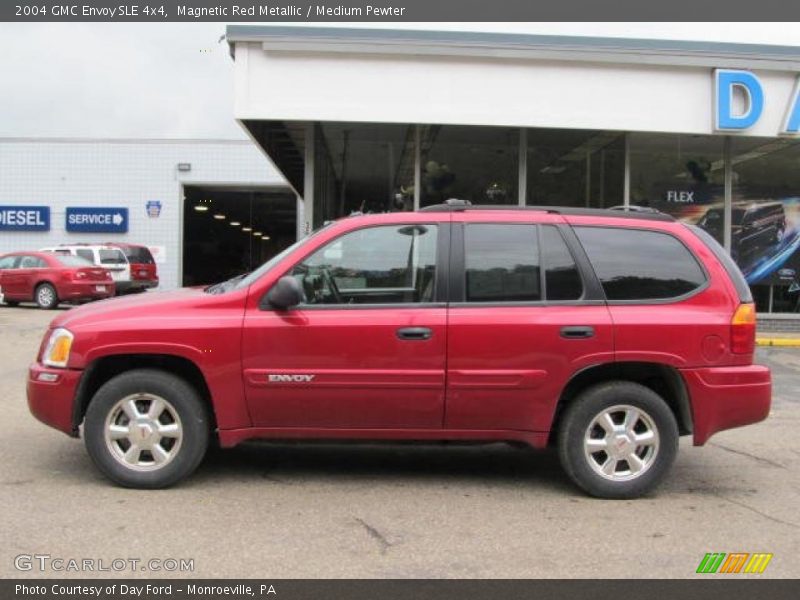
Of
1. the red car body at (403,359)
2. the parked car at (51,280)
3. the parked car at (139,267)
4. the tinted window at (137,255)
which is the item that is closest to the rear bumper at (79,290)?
the parked car at (51,280)

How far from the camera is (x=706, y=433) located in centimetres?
475

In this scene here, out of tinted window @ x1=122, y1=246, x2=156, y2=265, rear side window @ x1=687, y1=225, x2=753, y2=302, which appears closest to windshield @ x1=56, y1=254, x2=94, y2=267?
tinted window @ x1=122, y1=246, x2=156, y2=265

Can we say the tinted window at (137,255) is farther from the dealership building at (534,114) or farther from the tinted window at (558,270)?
the tinted window at (558,270)

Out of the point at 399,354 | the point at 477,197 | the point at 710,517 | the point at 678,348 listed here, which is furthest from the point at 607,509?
the point at 477,197

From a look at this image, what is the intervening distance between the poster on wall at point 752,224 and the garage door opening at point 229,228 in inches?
785

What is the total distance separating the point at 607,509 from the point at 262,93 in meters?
8.93

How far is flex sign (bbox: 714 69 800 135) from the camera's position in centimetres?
1190

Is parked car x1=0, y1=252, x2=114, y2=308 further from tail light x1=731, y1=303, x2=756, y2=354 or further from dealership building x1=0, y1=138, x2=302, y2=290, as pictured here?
tail light x1=731, y1=303, x2=756, y2=354

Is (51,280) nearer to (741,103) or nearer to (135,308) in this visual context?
(135,308)

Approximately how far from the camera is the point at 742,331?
4.71m

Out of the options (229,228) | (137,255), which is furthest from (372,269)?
(229,228)

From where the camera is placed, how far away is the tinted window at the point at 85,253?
21.6 meters

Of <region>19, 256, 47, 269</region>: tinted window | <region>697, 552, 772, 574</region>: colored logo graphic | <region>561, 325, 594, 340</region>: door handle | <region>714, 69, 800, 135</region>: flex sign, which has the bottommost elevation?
<region>697, 552, 772, 574</region>: colored logo graphic

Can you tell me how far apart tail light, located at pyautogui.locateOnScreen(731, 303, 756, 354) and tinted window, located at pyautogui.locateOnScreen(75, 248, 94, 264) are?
2026 cm
